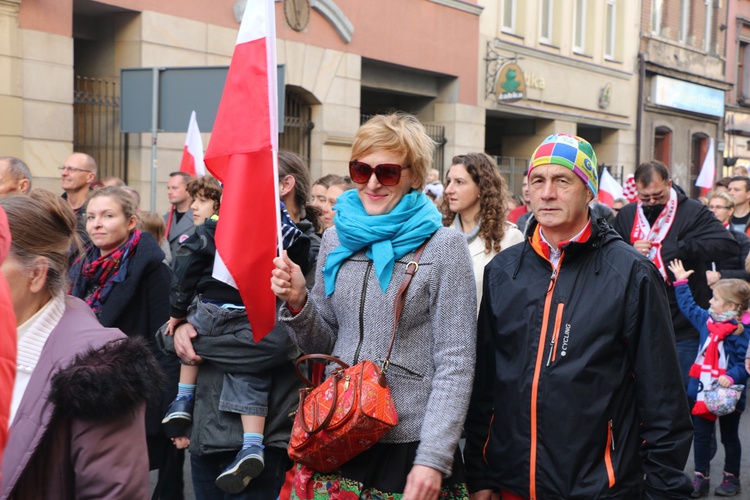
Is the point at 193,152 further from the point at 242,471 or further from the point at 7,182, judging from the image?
the point at 242,471

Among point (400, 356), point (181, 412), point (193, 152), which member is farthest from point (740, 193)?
point (400, 356)

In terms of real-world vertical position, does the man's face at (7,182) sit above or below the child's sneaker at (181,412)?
above

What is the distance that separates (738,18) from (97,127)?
25954 millimetres

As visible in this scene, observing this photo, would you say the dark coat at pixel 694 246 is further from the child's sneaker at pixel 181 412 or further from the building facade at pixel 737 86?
the building facade at pixel 737 86

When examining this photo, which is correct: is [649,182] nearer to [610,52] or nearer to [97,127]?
[97,127]

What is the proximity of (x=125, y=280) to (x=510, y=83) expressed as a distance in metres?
16.8

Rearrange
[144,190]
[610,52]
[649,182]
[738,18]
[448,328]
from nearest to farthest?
[448,328], [649,182], [144,190], [610,52], [738,18]

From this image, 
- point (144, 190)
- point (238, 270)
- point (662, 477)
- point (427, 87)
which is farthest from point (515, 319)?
point (427, 87)

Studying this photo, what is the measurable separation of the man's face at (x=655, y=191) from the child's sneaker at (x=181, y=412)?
3918 millimetres

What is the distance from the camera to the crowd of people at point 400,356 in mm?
2465

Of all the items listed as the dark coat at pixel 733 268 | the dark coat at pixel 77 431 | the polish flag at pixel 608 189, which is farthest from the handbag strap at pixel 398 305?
the polish flag at pixel 608 189

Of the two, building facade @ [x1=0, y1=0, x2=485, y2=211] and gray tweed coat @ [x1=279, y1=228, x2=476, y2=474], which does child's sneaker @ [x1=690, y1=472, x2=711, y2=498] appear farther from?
building facade @ [x1=0, y1=0, x2=485, y2=211]

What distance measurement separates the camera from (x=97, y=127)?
43.5ft

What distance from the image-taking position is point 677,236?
6.63m
